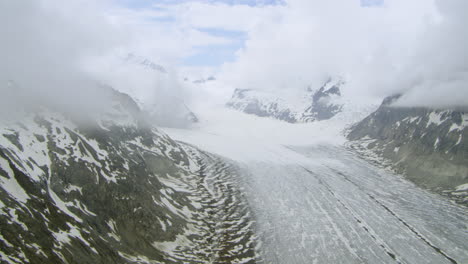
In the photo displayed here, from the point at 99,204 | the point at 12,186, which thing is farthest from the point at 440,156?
the point at 12,186

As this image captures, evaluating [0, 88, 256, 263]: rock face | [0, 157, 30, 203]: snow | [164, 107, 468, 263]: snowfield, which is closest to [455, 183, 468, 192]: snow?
[164, 107, 468, 263]: snowfield

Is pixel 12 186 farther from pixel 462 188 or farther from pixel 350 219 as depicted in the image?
pixel 462 188

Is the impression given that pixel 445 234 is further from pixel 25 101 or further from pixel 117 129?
pixel 25 101

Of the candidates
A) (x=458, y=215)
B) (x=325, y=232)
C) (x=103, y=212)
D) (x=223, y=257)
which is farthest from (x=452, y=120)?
(x=103, y=212)

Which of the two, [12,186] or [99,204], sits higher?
[12,186]

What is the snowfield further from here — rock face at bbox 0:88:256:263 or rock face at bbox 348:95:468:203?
rock face at bbox 348:95:468:203

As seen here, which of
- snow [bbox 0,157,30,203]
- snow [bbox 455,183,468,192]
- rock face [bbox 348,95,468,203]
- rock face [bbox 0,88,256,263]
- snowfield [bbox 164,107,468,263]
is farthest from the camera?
rock face [bbox 348,95,468,203]

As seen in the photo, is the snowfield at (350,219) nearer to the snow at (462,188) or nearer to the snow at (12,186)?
the snow at (462,188)

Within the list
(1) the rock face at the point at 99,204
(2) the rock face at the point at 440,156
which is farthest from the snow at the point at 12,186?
(2) the rock face at the point at 440,156
